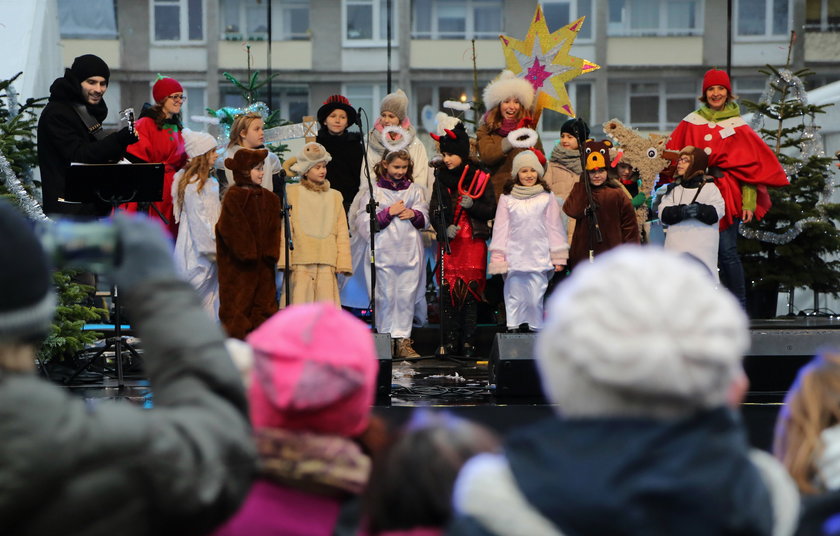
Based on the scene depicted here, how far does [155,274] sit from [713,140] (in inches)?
297

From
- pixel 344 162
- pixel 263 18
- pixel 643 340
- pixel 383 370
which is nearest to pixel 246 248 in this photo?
pixel 344 162

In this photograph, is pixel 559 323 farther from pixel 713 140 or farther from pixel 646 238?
pixel 646 238

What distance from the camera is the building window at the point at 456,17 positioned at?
25.2 meters

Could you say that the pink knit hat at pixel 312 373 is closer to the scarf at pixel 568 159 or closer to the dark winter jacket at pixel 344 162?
the dark winter jacket at pixel 344 162

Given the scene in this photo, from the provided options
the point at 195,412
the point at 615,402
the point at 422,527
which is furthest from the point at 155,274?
the point at 615,402

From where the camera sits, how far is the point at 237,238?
801cm

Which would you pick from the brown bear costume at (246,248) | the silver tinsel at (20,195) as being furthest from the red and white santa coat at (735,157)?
the silver tinsel at (20,195)

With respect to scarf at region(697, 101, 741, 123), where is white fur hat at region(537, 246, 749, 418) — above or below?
below

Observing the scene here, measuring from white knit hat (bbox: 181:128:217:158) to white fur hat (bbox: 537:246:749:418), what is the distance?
726 cm

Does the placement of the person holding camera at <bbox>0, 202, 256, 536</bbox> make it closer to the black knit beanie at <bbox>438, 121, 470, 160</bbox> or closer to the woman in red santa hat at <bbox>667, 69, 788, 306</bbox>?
the black knit beanie at <bbox>438, 121, 470, 160</bbox>

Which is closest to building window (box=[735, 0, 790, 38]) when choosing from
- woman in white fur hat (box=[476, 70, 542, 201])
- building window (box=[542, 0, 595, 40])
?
building window (box=[542, 0, 595, 40])

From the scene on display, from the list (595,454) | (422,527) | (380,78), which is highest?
(380,78)

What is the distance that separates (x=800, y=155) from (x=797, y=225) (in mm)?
696

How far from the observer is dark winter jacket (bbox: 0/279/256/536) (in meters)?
1.46
